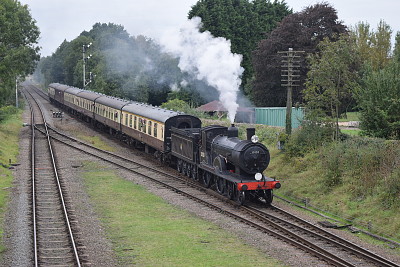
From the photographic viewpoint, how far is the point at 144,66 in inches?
2591

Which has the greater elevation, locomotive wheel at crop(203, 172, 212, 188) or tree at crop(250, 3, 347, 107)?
tree at crop(250, 3, 347, 107)

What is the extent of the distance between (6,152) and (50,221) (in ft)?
56.7

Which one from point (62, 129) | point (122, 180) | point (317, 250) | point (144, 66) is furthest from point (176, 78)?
point (317, 250)

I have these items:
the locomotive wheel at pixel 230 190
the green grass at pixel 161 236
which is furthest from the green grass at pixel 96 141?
the locomotive wheel at pixel 230 190

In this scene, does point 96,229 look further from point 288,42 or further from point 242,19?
point 242,19

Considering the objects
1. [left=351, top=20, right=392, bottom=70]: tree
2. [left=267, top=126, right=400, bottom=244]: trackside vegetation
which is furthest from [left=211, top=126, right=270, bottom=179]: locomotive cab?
[left=351, top=20, right=392, bottom=70]: tree

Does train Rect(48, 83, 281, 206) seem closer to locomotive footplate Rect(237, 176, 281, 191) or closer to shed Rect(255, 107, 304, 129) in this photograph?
locomotive footplate Rect(237, 176, 281, 191)

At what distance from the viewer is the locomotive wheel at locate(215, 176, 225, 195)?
2295 cm

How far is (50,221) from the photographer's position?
18828 millimetres

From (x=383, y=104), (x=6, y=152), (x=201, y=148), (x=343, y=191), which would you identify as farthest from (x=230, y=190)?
(x=6, y=152)

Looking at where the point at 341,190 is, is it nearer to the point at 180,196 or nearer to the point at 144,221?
the point at 180,196

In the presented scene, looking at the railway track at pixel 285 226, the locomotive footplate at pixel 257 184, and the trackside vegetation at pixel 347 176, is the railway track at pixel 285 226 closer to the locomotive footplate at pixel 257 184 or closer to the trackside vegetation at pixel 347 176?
the locomotive footplate at pixel 257 184

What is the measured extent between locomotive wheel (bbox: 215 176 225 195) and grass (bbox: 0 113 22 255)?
900 centimetres

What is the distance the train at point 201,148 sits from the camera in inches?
827
